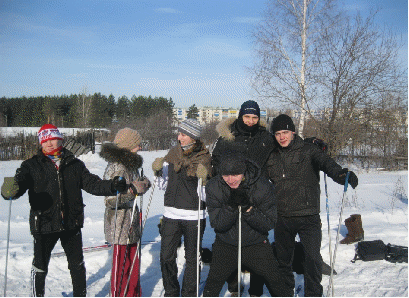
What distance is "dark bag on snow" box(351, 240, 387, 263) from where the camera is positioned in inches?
182

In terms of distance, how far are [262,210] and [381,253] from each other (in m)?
2.75

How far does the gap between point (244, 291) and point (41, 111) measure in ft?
181

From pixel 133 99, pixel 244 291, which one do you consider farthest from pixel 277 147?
pixel 133 99

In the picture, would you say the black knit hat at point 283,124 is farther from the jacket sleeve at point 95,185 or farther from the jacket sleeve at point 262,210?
the jacket sleeve at point 95,185

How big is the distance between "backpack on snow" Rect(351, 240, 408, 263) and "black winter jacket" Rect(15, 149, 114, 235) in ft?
11.1

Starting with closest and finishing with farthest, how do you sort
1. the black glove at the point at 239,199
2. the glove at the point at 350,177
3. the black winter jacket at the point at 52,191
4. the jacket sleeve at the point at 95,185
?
the black glove at the point at 239,199 → the black winter jacket at the point at 52,191 → the jacket sleeve at the point at 95,185 → the glove at the point at 350,177

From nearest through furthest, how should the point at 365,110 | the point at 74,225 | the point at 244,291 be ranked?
the point at 74,225 < the point at 244,291 < the point at 365,110

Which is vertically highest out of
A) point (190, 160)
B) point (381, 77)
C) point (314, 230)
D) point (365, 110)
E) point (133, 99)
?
point (133, 99)

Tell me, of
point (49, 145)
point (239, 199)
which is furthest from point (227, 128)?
point (49, 145)

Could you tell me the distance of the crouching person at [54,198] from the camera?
2.93 metres

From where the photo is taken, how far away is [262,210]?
2758mm

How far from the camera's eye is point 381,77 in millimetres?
12922

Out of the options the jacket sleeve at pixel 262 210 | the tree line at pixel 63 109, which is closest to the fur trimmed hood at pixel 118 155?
the jacket sleeve at pixel 262 210

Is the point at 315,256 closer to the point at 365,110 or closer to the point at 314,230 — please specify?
the point at 314,230
